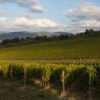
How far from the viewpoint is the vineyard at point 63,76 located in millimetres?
14773

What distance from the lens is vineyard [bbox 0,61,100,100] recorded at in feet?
48.5

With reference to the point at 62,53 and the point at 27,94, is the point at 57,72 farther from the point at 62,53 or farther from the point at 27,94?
the point at 62,53

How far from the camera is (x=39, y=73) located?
18.6 metres

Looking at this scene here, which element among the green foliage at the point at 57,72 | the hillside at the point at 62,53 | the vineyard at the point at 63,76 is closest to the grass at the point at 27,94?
the vineyard at the point at 63,76

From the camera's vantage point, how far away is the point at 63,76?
14430mm

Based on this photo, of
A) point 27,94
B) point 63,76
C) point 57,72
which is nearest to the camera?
point 63,76

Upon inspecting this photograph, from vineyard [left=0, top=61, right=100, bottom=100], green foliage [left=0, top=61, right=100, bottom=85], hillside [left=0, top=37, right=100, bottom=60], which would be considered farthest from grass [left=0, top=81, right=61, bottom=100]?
hillside [left=0, top=37, right=100, bottom=60]

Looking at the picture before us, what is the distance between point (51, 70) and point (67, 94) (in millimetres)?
4613

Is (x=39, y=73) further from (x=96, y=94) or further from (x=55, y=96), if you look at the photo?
(x=96, y=94)

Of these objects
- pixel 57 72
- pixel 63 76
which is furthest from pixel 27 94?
pixel 57 72

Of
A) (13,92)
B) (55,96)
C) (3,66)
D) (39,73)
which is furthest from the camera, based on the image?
(3,66)

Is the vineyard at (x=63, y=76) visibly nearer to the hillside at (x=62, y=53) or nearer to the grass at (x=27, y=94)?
the grass at (x=27, y=94)

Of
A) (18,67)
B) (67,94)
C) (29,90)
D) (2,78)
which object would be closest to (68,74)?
(67,94)

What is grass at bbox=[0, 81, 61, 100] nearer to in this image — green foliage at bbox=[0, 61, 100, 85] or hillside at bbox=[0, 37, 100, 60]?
green foliage at bbox=[0, 61, 100, 85]
